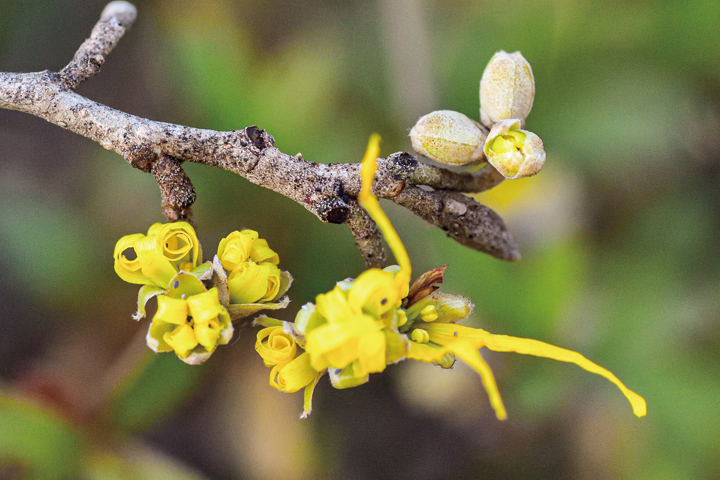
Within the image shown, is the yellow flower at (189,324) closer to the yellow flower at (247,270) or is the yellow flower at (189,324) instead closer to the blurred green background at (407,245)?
the yellow flower at (247,270)

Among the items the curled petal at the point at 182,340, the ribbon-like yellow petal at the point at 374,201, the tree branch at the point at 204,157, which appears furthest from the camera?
the tree branch at the point at 204,157

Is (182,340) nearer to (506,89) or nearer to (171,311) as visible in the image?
(171,311)

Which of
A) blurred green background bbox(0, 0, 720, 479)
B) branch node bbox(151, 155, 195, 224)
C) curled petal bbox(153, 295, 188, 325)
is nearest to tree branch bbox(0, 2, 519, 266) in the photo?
branch node bbox(151, 155, 195, 224)

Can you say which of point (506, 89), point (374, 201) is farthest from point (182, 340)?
point (506, 89)

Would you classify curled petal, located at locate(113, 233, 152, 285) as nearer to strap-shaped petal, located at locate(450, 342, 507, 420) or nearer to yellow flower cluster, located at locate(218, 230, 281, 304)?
yellow flower cluster, located at locate(218, 230, 281, 304)

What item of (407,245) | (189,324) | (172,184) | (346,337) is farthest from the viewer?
(407,245)

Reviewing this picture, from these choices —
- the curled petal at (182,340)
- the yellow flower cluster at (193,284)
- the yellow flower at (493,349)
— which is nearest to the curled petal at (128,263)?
the yellow flower cluster at (193,284)
